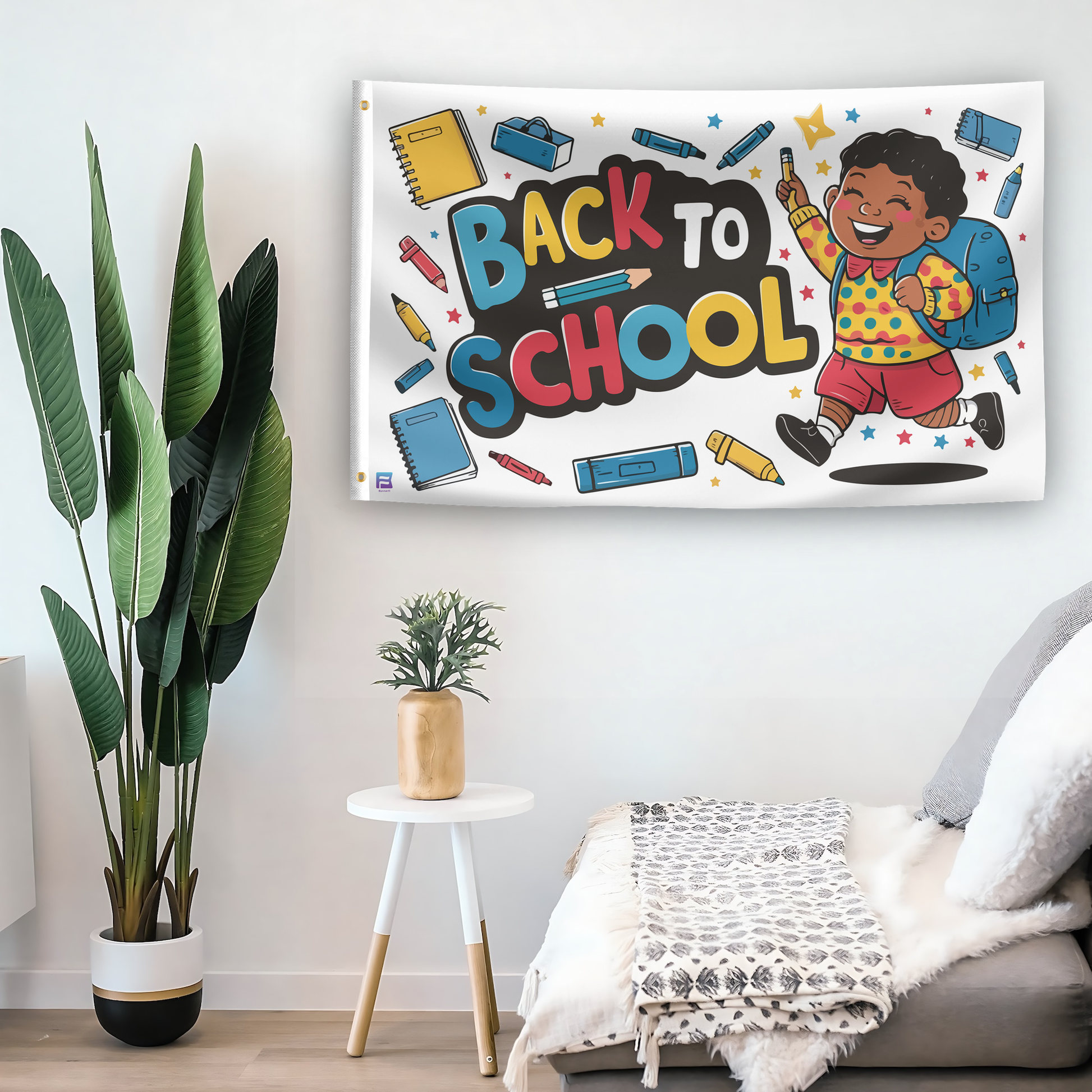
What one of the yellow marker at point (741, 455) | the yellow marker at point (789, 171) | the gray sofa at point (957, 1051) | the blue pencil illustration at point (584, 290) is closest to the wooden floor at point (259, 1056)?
the gray sofa at point (957, 1051)

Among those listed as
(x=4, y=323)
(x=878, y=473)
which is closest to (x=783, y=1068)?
(x=878, y=473)

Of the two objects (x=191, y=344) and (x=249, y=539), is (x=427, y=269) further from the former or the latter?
(x=249, y=539)

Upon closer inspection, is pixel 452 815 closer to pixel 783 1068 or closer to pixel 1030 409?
pixel 783 1068

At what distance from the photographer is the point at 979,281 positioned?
212cm

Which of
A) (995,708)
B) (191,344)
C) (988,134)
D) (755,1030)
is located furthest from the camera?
(988,134)

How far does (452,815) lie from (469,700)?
1.58 feet

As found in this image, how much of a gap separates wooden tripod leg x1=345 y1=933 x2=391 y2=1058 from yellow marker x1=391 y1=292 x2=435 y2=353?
1182 millimetres

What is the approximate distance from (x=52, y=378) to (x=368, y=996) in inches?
50.5

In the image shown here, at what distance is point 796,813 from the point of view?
6.07ft

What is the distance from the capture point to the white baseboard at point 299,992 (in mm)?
2137

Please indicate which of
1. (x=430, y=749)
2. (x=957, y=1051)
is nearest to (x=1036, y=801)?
(x=957, y=1051)

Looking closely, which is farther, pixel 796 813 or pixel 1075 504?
pixel 1075 504

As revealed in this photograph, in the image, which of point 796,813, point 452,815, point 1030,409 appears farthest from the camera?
point 1030,409

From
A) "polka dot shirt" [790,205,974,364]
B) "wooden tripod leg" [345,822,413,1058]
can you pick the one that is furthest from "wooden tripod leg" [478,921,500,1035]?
"polka dot shirt" [790,205,974,364]
